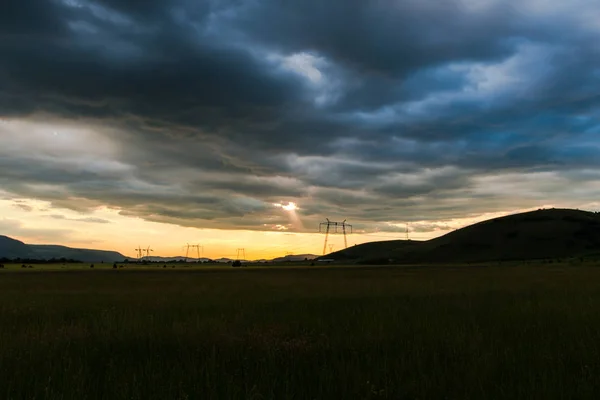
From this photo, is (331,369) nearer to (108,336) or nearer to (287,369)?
(287,369)

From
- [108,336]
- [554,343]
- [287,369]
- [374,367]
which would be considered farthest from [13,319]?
[554,343]

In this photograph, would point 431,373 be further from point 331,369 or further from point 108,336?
point 108,336

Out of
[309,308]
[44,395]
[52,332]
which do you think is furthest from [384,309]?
[44,395]

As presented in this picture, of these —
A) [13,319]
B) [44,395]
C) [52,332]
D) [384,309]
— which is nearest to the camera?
[44,395]

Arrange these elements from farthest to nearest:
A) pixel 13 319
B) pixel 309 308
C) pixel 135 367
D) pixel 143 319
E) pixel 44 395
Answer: pixel 309 308, pixel 13 319, pixel 143 319, pixel 135 367, pixel 44 395

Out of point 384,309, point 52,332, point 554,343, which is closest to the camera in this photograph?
point 554,343

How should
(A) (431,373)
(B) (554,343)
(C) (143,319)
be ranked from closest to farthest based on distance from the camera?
(A) (431,373), (B) (554,343), (C) (143,319)

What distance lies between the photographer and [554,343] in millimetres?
12242

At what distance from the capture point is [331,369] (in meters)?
9.64

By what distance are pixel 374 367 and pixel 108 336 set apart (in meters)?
8.69

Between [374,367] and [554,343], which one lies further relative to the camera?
[554,343]

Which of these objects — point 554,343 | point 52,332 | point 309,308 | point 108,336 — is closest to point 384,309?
point 309,308

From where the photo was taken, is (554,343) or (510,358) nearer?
(510,358)

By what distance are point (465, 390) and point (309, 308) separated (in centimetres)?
1512
